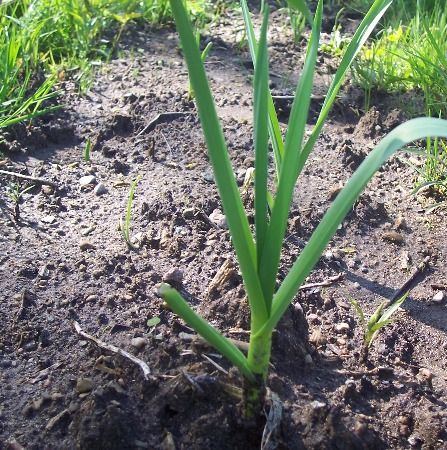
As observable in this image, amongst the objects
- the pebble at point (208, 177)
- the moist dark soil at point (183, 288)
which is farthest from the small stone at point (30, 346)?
the pebble at point (208, 177)

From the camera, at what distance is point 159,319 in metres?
1.57

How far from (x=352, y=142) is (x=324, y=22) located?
110 centimetres

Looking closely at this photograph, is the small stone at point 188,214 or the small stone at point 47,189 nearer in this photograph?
the small stone at point 188,214

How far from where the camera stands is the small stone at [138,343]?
1.48 meters

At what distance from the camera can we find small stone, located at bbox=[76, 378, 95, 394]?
1.38 meters

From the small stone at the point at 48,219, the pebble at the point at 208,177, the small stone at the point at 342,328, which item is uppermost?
the pebble at the point at 208,177

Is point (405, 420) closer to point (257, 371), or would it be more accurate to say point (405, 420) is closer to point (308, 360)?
point (308, 360)

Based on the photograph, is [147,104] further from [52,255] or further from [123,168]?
[52,255]

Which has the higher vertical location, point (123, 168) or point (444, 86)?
point (444, 86)

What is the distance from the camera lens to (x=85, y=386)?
4.52ft

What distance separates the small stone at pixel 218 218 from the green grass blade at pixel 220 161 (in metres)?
0.78

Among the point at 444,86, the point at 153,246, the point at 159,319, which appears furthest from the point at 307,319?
the point at 444,86

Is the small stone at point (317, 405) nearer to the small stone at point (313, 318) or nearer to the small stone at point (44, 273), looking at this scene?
the small stone at point (313, 318)

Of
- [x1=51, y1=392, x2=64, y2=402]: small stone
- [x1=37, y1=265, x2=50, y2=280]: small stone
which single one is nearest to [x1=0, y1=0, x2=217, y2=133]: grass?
[x1=37, y1=265, x2=50, y2=280]: small stone
